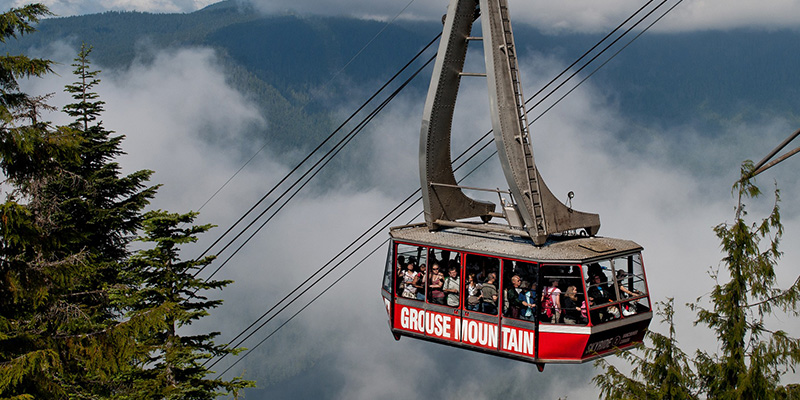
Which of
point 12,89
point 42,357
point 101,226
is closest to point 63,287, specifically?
point 42,357

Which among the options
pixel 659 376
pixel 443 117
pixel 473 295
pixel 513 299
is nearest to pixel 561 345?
pixel 513 299

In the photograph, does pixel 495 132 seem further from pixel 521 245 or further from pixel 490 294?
pixel 490 294

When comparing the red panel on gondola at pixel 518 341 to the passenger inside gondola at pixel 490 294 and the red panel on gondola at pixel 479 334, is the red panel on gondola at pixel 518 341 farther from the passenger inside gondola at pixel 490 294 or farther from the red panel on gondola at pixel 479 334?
the passenger inside gondola at pixel 490 294

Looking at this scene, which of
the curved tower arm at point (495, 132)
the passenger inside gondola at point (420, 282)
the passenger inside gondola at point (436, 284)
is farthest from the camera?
the passenger inside gondola at point (420, 282)

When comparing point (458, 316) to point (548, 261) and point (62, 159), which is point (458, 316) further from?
point (62, 159)

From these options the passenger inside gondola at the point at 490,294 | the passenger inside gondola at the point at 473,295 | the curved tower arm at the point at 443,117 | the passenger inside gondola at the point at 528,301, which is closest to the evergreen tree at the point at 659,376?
the passenger inside gondola at the point at 528,301

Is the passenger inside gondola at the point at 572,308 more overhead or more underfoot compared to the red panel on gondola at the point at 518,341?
more overhead
